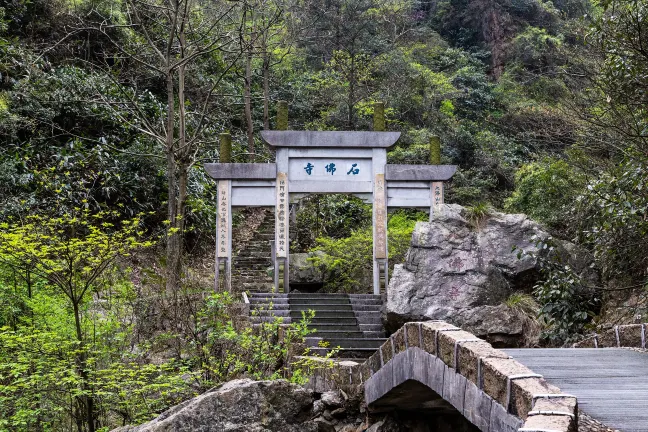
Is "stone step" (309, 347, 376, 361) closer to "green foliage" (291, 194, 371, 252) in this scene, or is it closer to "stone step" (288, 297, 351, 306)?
"stone step" (288, 297, 351, 306)

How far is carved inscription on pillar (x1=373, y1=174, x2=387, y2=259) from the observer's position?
49.4ft

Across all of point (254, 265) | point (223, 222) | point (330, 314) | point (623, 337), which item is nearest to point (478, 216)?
point (330, 314)

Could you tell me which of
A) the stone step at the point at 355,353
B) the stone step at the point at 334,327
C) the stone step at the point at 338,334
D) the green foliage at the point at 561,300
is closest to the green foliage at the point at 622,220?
the green foliage at the point at 561,300

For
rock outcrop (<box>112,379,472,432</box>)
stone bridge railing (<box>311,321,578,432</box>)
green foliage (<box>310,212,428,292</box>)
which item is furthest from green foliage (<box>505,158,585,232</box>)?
rock outcrop (<box>112,379,472,432</box>)

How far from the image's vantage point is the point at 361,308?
1420cm

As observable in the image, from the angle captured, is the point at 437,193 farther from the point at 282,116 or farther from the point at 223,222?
the point at 223,222

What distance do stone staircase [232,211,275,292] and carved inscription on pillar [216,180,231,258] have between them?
5.04ft

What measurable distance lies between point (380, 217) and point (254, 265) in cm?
460

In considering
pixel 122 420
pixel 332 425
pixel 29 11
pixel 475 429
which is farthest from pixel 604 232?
pixel 29 11

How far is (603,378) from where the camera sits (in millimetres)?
5582

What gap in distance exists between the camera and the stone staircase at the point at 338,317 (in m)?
12.4

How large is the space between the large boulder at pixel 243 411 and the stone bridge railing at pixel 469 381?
1197 mm

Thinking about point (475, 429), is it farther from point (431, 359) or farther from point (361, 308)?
point (361, 308)

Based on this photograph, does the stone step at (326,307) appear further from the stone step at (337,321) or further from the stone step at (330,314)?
the stone step at (337,321)
